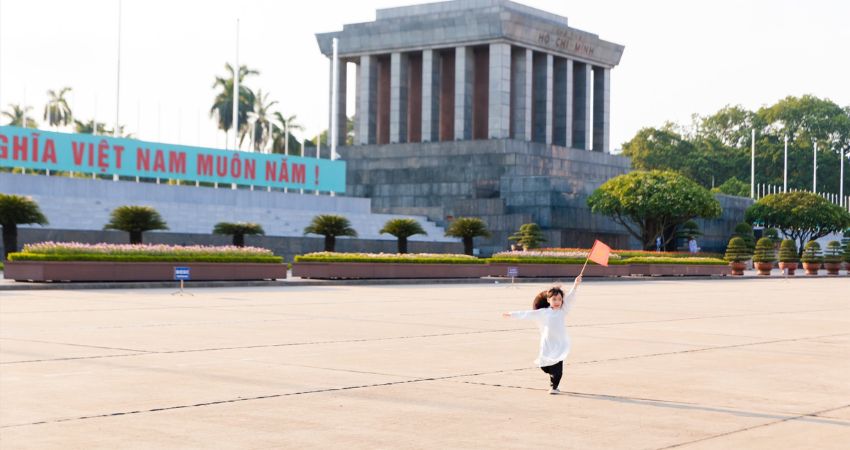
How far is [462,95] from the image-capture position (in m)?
86.1

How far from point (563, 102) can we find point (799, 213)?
2019cm

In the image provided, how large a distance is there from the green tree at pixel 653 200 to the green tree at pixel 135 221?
3223 cm

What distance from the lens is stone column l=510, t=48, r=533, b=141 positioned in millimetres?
86688

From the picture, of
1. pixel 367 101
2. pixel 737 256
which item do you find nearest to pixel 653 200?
pixel 737 256

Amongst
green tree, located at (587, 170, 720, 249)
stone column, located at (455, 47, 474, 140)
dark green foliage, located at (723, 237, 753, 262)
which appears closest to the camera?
dark green foliage, located at (723, 237, 753, 262)

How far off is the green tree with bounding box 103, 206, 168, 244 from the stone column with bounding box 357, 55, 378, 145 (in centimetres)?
4461

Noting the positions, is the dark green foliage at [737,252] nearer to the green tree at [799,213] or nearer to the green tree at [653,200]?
the green tree at [653,200]

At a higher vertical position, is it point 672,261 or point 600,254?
point 600,254

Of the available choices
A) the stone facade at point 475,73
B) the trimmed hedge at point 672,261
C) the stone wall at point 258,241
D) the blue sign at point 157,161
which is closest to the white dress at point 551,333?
the stone wall at point 258,241

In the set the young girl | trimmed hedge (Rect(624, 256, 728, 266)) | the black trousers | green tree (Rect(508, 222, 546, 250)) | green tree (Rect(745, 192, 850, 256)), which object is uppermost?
green tree (Rect(745, 192, 850, 256))

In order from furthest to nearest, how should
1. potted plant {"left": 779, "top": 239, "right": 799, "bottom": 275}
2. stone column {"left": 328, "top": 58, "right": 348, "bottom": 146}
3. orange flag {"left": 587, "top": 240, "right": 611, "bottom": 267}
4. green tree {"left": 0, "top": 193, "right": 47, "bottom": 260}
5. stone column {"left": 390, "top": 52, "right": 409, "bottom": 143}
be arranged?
stone column {"left": 328, "top": 58, "right": 348, "bottom": 146}, stone column {"left": 390, "top": 52, "right": 409, "bottom": 143}, potted plant {"left": 779, "top": 239, "right": 799, "bottom": 275}, green tree {"left": 0, "top": 193, "right": 47, "bottom": 260}, orange flag {"left": 587, "top": 240, "right": 611, "bottom": 267}

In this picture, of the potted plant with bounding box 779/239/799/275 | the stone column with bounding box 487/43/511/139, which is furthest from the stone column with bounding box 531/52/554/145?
the potted plant with bounding box 779/239/799/275

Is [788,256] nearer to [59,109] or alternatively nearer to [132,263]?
[132,263]

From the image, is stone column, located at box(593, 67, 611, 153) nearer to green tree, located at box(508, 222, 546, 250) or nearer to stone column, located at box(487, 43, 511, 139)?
stone column, located at box(487, 43, 511, 139)
